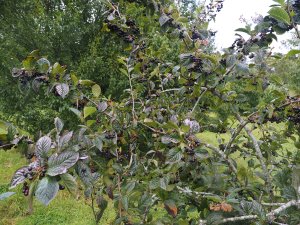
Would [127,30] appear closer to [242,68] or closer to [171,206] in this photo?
[242,68]

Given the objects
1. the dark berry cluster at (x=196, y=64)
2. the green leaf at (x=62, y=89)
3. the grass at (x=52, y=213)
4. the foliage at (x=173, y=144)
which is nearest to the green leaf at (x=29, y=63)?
the foliage at (x=173, y=144)

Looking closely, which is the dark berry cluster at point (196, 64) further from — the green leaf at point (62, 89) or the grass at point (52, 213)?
the grass at point (52, 213)

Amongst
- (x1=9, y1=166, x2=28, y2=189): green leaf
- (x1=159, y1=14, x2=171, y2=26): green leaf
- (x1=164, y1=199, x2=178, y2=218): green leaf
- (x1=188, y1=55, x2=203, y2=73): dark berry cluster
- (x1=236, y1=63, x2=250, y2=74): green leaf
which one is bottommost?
(x1=164, y1=199, x2=178, y2=218): green leaf

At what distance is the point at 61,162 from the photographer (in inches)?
29.8

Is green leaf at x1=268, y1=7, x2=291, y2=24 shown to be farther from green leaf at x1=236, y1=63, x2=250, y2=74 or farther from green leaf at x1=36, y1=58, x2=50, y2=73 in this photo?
green leaf at x1=36, y1=58, x2=50, y2=73

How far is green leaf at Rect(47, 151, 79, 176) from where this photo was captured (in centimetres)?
72

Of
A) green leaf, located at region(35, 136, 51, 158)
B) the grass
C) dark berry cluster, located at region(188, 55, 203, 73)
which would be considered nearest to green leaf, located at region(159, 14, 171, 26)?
dark berry cluster, located at region(188, 55, 203, 73)

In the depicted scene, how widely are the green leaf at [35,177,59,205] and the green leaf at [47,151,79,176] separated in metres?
0.02

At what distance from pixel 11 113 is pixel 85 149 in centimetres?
405

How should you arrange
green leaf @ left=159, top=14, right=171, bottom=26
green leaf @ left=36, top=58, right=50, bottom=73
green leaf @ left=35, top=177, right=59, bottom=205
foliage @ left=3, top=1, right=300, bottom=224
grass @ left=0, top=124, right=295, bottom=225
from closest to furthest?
1. green leaf @ left=35, top=177, right=59, bottom=205
2. foliage @ left=3, top=1, right=300, bottom=224
3. green leaf @ left=36, top=58, right=50, bottom=73
4. green leaf @ left=159, top=14, right=171, bottom=26
5. grass @ left=0, top=124, right=295, bottom=225

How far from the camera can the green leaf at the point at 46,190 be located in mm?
683

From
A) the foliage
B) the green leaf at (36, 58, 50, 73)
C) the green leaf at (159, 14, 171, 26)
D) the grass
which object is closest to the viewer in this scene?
the foliage

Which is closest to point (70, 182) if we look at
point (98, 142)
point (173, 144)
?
point (98, 142)

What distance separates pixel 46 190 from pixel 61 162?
0.26 feet
